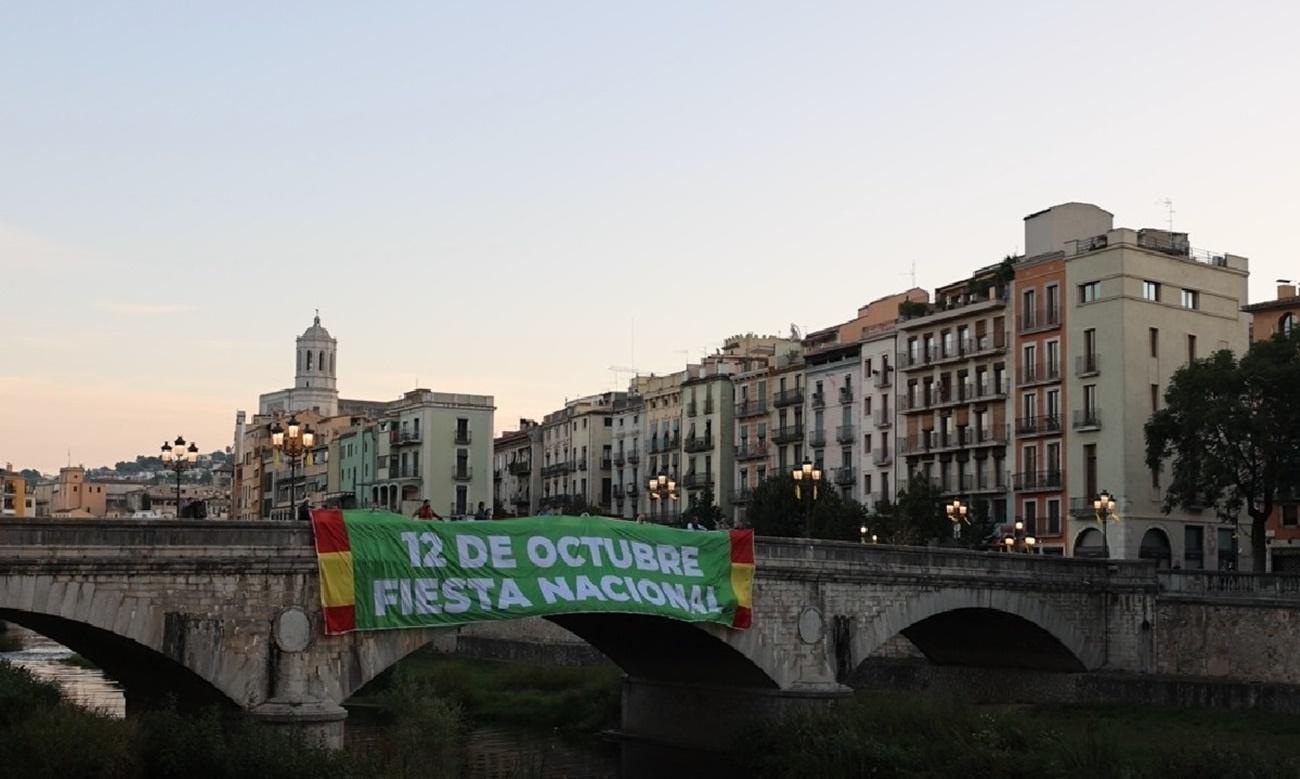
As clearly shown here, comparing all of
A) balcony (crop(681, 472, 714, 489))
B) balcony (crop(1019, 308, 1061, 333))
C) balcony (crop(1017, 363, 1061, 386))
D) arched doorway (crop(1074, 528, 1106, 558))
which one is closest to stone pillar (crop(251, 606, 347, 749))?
arched doorway (crop(1074, 528, 1106, 558))

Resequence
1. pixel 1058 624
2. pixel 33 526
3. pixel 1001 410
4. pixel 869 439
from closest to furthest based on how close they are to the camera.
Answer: pixel 33 526 → pixel 1058 624 → pixel 1001 410 → pixel 869 439

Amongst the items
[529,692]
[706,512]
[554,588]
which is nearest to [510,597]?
[554,588]

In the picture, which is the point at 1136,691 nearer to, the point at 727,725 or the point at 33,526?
the point at 727,725

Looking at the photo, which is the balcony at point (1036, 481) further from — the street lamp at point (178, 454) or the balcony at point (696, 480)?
the street lamp at point (178, 454)

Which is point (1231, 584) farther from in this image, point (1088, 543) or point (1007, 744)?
point (1088, 543)

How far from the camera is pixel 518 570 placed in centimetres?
4166

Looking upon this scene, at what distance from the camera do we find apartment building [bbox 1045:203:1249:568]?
7738 cm

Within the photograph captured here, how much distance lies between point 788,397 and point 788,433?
6.96ft

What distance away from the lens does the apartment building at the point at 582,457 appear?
12475 cm

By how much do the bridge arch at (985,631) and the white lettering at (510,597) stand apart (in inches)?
482

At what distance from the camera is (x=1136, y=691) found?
53094mm

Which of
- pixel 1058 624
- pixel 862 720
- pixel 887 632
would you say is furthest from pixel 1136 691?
pixel 862 720

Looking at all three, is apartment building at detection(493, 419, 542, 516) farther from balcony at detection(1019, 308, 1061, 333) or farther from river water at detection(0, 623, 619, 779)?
river water at detection(0, 623, 619, 779)

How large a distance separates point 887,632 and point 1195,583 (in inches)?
534
